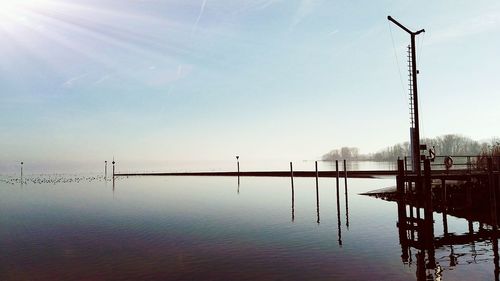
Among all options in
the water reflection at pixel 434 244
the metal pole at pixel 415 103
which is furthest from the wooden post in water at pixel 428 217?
the metal pole at pixel 415 103

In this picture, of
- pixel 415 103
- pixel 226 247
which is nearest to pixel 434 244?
pixel 415 103

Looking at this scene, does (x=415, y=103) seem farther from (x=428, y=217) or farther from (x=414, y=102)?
(x=428, y=217)

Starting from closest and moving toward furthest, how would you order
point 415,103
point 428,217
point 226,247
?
point 428,217
point 226,247
point 415,103

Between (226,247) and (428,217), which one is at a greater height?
(428,217)

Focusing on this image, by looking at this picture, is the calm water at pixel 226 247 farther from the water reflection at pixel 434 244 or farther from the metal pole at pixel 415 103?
the metal pole at pixel 415 103

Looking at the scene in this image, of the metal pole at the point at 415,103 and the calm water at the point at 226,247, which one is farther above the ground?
the metal pole at the point at 415,103

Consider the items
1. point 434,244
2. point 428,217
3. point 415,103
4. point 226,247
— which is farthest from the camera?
point 415,103

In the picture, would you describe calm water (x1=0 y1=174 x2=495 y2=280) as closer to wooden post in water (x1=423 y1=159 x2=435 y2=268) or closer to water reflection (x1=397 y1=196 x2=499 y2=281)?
water reflection (x1=397 y1=196 x2=499 y2=281)

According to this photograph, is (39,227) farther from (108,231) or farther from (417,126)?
(417,126)

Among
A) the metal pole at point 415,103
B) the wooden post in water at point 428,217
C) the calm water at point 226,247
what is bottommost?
the calm water at point 226,247

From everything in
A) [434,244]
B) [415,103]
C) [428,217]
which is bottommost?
[434,244]

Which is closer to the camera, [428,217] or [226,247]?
[428,217]

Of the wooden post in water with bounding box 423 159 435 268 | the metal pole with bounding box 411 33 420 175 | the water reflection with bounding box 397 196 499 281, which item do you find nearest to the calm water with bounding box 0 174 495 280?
the water reflection with bounding box 397 196 499 281

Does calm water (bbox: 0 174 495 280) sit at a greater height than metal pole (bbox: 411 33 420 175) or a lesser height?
lesser
